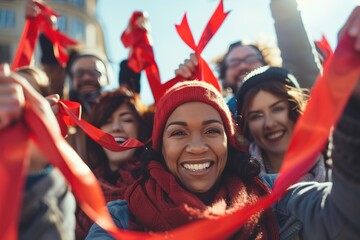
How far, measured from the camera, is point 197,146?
5.73ft

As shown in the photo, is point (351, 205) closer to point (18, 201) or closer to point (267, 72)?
point (18, 201)

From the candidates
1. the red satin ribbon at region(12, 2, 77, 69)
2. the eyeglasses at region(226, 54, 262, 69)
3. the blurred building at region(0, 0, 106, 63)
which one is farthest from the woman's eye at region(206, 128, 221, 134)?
the blurred building at region(0, 0, 106, 63)

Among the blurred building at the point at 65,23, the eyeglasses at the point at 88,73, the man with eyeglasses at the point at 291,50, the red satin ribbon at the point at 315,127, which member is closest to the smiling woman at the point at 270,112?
the man with eyeglasses at the point at 291,50

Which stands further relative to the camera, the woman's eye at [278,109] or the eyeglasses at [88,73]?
the eyeglasses at [88,73]

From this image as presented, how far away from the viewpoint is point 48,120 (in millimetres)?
1128

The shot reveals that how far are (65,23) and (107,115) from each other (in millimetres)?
28103

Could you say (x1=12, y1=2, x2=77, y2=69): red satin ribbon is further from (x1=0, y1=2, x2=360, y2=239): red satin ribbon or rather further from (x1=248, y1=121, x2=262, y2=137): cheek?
(x1=0, y1=2, x2=360, y2=239): red satin ribbon

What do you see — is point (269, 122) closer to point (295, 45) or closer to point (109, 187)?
point (295, 45)

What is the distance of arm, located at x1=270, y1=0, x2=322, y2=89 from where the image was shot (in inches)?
104

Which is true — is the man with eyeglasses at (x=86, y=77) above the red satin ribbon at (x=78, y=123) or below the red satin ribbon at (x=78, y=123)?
below

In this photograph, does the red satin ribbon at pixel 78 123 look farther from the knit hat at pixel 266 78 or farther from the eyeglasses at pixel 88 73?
the eyeglasses at pixel 88 73

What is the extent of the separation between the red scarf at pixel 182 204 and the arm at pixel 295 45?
113cm

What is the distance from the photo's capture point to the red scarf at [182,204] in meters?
1.52

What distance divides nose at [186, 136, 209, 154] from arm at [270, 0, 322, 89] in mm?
1134
